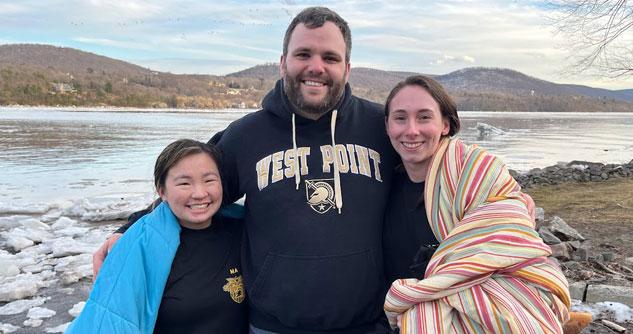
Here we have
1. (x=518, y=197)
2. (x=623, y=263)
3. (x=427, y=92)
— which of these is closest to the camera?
(x=518, y=197)

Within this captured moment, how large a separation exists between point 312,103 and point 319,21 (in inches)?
17.4

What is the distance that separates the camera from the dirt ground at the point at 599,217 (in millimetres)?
5914

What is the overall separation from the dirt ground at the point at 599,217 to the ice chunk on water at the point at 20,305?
5850mm

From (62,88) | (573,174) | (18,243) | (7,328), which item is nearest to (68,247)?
(18,243)

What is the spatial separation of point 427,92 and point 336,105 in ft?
1.77

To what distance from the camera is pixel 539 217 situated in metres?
8.73

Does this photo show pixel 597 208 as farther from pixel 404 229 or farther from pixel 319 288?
pixel 319 288

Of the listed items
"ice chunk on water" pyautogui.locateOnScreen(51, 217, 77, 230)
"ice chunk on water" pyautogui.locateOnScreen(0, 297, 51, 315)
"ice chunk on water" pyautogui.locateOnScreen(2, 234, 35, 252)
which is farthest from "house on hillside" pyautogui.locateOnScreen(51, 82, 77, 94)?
"ice chunk on water" pyautogui.locateOnScreen(0, 297, 51, 315)

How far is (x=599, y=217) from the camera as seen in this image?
9359 mm

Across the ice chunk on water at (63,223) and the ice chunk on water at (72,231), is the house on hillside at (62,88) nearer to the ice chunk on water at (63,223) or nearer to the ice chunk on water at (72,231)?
the ice chunk on water at (63,223)

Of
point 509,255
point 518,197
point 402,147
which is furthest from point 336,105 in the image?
point 509,255

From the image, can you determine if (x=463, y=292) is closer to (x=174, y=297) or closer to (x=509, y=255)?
(x=509, y=255)

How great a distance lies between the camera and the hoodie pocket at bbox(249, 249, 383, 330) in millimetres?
2512

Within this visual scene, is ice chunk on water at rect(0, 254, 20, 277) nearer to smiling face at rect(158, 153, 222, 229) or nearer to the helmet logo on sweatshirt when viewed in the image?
smiling face at rect(158, 153, 222, 229)
